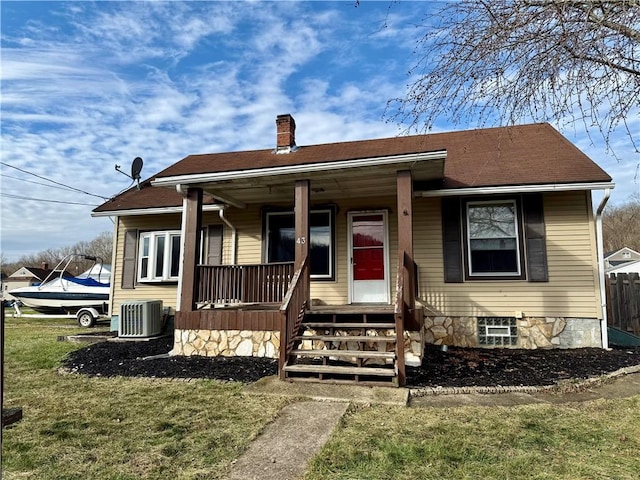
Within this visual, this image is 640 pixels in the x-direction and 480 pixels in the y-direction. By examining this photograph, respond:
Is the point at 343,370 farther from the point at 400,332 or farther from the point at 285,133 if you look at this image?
the point at 285,133

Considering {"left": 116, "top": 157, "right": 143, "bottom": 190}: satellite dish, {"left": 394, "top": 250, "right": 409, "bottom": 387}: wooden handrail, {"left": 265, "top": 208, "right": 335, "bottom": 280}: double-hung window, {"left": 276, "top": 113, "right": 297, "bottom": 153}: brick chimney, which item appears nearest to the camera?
{"left": 394, "top": 250, "right": 409, "bottom": 387}: wooden handrail

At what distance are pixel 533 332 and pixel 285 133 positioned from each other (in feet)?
21.9

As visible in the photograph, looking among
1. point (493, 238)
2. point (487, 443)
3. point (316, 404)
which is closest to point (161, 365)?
point (316, 404)

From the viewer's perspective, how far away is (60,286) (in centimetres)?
1393

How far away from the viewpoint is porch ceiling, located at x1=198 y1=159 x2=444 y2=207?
251 inches

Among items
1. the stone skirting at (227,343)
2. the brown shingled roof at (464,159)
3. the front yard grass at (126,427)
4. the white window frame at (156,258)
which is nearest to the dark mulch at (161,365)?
the stone skirting at (227,343)

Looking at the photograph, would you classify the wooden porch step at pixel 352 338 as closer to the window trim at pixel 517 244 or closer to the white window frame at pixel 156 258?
the window trim at pixel 517 244

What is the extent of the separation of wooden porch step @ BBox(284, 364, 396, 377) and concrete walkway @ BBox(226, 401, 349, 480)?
2.13 feet

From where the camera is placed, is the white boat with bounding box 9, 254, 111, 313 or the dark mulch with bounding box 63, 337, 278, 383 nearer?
the dark mulch with bounding box 63, 337, 278, 383

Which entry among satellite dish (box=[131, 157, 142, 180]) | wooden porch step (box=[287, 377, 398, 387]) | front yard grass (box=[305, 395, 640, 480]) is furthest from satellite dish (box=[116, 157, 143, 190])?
front yard grass (box=[305, 395, 640, 480])

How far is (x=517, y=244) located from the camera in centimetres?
747

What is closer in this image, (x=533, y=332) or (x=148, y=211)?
(x=533, y=332)

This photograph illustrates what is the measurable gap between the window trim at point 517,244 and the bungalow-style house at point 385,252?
Answer: 0.02 m

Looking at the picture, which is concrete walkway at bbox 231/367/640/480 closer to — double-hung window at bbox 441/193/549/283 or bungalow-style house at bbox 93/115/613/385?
bungalow-style house at bbox 93/115/613/385
